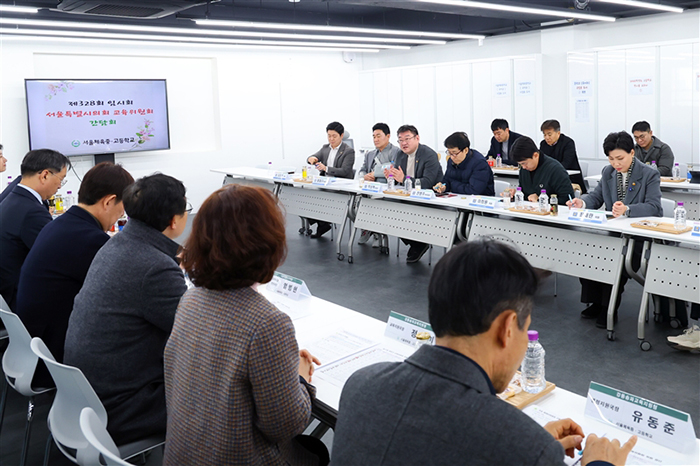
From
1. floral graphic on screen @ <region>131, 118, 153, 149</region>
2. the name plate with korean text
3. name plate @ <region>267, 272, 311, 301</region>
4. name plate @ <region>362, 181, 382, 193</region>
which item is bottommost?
name plate @ <region>267, 272, 311, 301</region>

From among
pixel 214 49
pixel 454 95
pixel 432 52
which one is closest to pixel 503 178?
pixel 454 95

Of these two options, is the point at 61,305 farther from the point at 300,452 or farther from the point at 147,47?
the point at 147,47

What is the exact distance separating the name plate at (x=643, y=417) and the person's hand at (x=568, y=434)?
260 millimetres

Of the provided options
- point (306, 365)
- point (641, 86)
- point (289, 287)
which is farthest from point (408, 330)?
point (641, 86)

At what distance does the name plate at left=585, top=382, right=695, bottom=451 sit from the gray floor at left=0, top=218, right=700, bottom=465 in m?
0.42

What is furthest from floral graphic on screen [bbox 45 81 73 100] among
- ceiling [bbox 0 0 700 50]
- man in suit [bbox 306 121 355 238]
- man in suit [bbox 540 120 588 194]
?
man in suit [bbox 540 120 588 194]

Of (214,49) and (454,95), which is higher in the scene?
(214,49)

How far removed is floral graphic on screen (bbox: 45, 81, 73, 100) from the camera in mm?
8617

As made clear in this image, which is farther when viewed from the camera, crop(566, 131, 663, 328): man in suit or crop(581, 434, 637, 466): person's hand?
crop(566, 131, 663, 328): man in suit

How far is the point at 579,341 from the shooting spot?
4.06m

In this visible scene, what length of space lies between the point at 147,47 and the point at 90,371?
28.4 ft

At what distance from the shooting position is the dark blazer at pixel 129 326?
2008 mm

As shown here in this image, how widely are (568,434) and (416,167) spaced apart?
201 inches

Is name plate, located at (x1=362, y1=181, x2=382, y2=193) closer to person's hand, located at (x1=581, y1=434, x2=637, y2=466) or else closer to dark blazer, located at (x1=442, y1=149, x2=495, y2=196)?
dark blazer, located at (x1=442, y1=149, x2=495, y2=196)
